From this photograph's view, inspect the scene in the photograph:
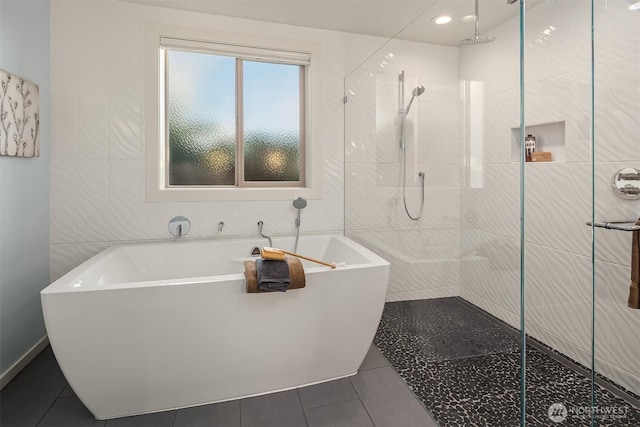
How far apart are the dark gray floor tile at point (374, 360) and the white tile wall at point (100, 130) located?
1.57 meters

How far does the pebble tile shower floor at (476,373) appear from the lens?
156 cm

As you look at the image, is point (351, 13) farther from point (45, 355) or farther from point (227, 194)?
point (45, 355)

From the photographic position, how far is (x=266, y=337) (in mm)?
1763

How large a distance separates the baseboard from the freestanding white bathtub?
0.68 meters

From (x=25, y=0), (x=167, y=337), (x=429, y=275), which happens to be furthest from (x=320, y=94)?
(x=167, y=337)

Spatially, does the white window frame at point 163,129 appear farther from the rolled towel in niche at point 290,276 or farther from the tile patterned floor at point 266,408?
the tile patterned floor at point 266,408

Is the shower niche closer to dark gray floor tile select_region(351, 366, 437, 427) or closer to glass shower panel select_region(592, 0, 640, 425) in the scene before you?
glass shower panel select_region(592, 0, 640, 425)

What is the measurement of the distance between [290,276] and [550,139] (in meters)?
1.35

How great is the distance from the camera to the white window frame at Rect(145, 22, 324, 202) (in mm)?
2555

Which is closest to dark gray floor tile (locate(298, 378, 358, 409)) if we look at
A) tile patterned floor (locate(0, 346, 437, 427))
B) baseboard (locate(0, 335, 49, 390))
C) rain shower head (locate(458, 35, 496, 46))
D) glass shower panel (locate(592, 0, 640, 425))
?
tile patterned floor (locate(0, 346, 437, 427))

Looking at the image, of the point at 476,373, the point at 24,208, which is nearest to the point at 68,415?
the point at 24,208

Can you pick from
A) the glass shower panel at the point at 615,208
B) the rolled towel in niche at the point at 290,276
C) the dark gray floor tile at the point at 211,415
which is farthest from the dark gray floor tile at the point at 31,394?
the glass shower panel at the point at 615,208

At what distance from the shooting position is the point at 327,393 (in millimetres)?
1864

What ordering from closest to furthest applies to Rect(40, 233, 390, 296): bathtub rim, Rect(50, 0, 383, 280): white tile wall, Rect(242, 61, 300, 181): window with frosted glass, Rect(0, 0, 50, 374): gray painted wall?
1. Rect(40, 233, 390, 296): bathtub rim
2. Rect(0, 0, 50, 374): gray painted wall
3. Rect(50, 0, 383, 280): white tile wall
4. Rect(242, 61, 300, 181): window with frosted glass
